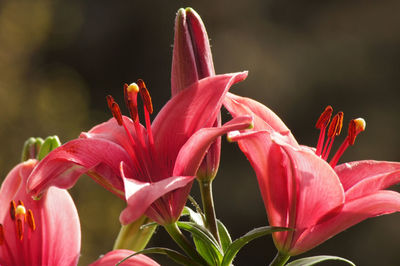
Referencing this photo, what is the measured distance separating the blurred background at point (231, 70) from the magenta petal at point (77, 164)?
3.88 metres

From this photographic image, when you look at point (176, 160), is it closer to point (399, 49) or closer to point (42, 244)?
point (42, 244)

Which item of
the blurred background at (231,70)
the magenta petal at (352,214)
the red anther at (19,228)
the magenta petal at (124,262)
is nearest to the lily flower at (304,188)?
the magenta petal at (352,214)

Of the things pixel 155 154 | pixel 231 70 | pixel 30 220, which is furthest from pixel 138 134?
pixel 231 70

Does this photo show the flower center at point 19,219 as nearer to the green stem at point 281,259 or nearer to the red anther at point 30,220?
the red anther at point 30,220

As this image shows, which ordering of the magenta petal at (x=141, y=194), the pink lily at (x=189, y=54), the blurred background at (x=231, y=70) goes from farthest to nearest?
1. the blurred background at (x=231, y=70)
2. the pink lily at (x=189, y=54)
3. the magenta petal at (x=141, y=194)

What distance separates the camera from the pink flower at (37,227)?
22.8 inches

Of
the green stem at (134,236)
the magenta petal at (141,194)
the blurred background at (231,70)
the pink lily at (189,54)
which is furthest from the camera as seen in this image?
the blurred background at (231,70)

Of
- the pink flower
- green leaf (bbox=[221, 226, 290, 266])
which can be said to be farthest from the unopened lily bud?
green leaf (bbox=[221, 226, 290, 266])

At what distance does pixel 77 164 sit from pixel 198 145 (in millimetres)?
102

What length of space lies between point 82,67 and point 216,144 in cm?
503

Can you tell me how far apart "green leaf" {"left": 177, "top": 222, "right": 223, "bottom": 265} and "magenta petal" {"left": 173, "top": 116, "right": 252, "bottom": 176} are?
52mm

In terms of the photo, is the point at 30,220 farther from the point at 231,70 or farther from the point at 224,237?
the point at 231,70

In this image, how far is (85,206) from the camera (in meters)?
4.38

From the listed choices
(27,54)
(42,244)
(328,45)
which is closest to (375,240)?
(328,45)
